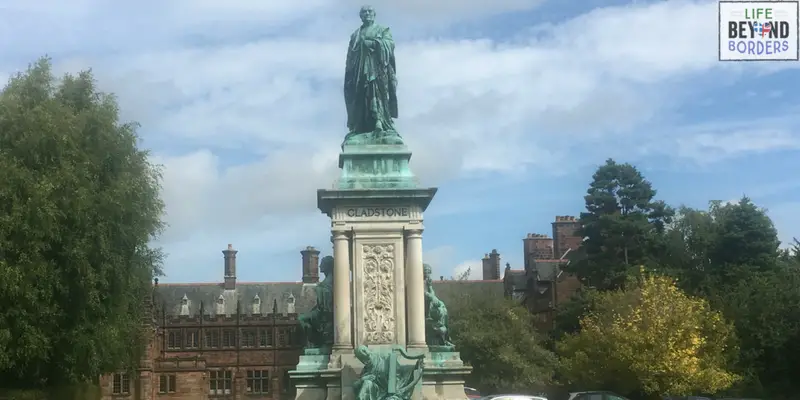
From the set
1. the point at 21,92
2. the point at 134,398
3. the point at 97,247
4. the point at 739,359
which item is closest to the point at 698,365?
the point at 739,359

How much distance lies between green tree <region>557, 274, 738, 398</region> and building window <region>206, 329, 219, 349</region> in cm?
4464

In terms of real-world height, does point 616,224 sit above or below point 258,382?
above

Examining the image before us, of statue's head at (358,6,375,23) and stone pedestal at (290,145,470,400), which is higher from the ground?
statue's head at (358,6,375,23)

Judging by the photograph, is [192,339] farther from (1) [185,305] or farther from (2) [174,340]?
(1) [185,305]

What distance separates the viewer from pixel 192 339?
85875mm

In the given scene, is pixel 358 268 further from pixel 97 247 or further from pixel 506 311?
pixel 506 311

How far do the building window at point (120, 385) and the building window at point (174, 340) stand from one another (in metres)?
5.10

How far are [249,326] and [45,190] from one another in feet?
185

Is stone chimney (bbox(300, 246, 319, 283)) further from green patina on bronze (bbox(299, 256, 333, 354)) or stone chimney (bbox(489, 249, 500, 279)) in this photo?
green patina on bronze (bbox(299, 256, 333, 354))

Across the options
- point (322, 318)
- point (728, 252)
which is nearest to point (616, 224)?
point (728, 252)

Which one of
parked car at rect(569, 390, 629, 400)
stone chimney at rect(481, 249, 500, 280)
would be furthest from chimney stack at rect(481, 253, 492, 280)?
parked car at rect(569, 390, 629, 400)

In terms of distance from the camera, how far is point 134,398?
7944cm

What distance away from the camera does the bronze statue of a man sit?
78.7 feet

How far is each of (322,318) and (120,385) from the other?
61650 mm
